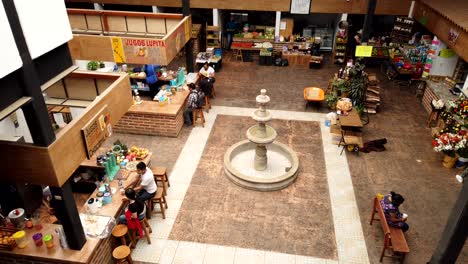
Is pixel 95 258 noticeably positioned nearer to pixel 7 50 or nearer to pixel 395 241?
pixel 7 50

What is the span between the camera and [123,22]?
12.4 metres

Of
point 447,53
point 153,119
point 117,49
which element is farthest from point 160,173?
point 447,53

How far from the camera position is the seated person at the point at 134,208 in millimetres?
7344

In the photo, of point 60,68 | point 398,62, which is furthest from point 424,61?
point 60,68

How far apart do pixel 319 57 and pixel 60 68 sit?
14.0 meters

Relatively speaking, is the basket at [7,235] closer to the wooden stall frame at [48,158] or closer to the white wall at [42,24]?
the wooden stall frame at [48,158]

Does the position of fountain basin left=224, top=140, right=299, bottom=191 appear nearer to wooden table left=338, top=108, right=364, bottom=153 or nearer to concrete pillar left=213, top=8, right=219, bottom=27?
wooden table left=338, top=108, right=364, bottom=153

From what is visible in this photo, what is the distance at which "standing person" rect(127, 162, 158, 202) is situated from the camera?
7.70 m

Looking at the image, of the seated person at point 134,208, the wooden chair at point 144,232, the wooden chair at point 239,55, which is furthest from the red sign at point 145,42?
the wooden chair at point 239,55

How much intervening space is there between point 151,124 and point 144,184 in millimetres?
4169

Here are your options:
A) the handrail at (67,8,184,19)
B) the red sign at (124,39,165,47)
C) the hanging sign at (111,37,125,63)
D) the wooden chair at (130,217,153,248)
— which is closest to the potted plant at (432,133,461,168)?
the wooden chair at (130,217,153,248)

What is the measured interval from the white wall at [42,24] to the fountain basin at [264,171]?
225 inches

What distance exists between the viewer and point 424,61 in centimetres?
1502

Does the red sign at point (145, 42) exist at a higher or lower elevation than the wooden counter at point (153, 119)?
higher
